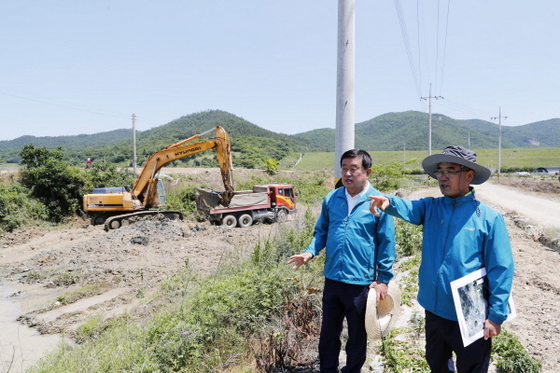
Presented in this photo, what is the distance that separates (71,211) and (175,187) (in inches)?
250

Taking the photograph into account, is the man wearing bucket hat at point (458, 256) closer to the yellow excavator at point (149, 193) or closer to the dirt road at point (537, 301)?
the dirt road at point (537, 301)

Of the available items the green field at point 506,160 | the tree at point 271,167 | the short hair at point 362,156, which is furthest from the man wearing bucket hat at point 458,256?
the green field at point 506,160

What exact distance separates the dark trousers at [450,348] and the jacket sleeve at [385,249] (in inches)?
19.1

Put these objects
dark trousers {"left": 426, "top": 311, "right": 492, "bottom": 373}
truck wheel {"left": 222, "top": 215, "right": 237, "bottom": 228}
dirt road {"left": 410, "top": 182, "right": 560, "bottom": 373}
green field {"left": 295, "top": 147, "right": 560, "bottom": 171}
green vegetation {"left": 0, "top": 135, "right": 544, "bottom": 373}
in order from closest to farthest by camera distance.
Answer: dark trousers {"left": 426, "top": 311, "right": 492, "bottom": 373}
green vegetation {"left": 0, "top": 135, "right": 544, "bottom": 373}
dirt road {"left": 410, "top": 182, "right": 560, "bottom": 373}
truck wheel {"left": 222, "top": 215, "right": 237, "bottom": 228}
green field {"left": 295, "top": 147, "right": 560, "bottom": 171}

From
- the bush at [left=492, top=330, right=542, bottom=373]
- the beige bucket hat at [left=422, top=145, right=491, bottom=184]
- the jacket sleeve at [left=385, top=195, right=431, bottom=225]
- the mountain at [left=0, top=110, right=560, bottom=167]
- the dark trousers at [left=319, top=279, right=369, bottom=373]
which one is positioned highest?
the mountain at [left=0, top=110, right=560, bottom=167]

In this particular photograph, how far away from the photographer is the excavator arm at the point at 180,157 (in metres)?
15.4

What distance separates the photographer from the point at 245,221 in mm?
16578

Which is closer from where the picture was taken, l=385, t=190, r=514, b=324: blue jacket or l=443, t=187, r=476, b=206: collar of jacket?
l=385, t=190, r=514, b=324: blue jacket

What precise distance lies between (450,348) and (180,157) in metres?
14.4

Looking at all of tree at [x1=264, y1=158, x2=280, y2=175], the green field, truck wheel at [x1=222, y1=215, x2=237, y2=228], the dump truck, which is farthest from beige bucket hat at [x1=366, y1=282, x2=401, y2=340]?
the green field

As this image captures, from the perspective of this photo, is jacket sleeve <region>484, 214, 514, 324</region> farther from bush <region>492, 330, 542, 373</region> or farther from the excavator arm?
the excavator arm

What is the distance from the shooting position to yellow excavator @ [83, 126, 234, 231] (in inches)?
607

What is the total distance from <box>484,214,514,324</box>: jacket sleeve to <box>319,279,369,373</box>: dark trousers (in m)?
0.97

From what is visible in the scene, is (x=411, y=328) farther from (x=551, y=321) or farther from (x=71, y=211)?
(x=71, y=211)
